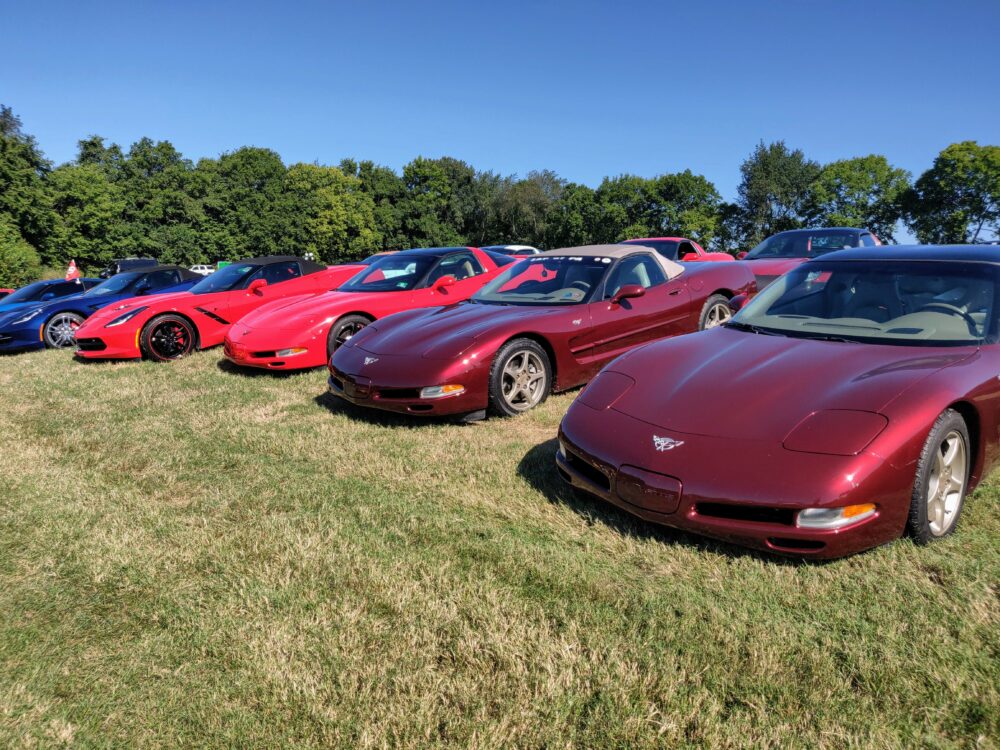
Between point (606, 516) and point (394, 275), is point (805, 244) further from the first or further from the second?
point (606, 516)

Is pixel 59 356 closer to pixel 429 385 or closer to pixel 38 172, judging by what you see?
pixel 429 385

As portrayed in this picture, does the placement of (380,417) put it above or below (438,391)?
below

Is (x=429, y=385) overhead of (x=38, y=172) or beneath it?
beneath

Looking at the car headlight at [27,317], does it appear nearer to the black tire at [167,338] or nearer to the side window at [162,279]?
the side window at [162,279]

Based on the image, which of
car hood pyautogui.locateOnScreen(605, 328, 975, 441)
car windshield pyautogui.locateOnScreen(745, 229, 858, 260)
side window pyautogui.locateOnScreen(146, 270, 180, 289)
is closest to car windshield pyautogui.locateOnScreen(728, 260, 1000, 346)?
car hood pyautogui.locateOnScreen(605, 328, 975, 441)

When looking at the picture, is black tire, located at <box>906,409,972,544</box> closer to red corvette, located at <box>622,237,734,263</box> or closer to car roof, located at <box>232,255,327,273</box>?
car roof, located at <box>232,255,327,273</box>

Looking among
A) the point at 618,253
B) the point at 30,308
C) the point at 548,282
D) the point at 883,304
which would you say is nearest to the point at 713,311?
the point at 618,253

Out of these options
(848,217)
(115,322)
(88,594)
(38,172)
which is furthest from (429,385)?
(848,217)

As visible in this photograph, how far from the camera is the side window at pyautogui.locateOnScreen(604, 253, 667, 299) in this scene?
5699mm

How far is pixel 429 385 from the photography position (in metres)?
4.65

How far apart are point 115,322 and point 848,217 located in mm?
57407

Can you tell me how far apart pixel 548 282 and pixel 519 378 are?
1.23 meters

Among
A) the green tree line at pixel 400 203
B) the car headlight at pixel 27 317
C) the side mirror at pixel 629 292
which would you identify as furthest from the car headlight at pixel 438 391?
the green tree line at pixel 400 203

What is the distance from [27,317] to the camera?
10.2 metres
